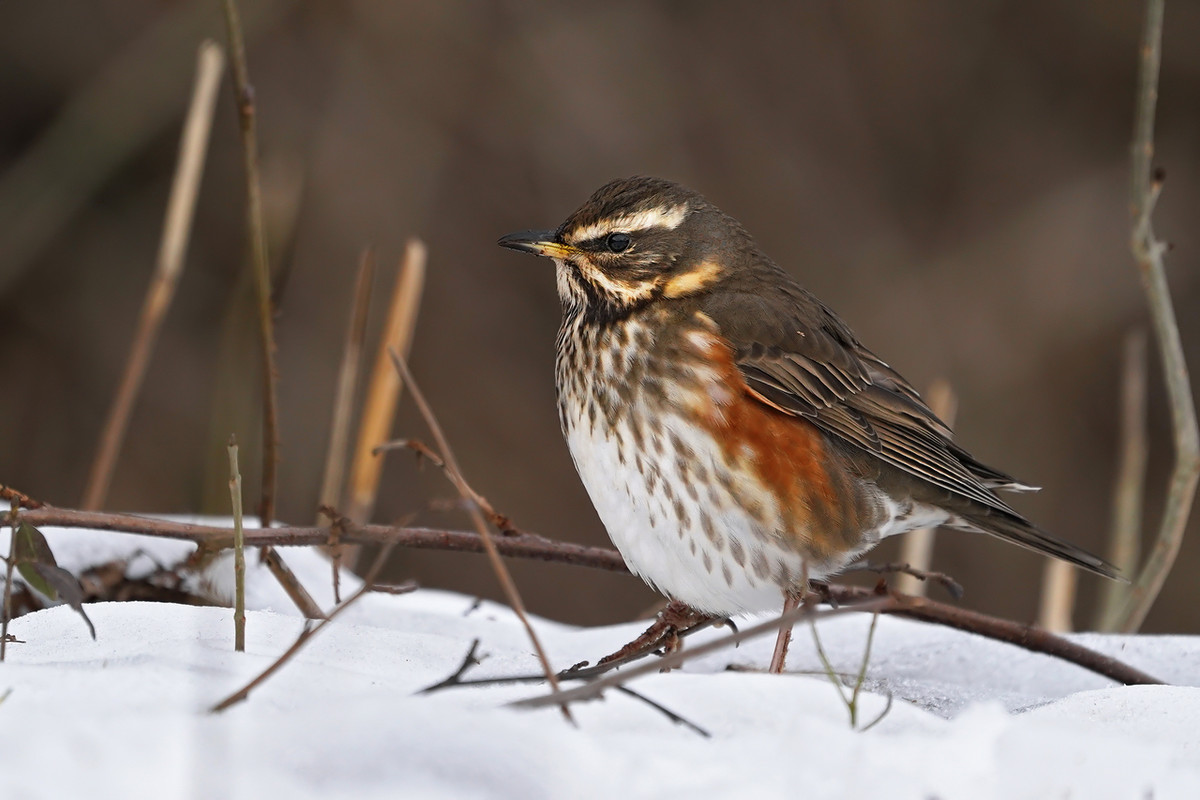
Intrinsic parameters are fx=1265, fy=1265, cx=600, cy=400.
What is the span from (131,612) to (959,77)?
6292 millimetres

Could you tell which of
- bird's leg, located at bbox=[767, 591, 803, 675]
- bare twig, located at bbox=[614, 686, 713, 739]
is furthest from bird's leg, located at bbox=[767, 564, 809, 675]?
bare twig, located at bbox=[614, 686, 713, 739]

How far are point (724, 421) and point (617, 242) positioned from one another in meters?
0.60

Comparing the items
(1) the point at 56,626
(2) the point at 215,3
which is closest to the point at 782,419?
(1) the point at 56,626

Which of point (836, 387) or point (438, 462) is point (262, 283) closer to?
point (438, 462)

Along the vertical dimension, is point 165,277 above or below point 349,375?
above

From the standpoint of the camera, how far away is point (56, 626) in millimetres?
2102

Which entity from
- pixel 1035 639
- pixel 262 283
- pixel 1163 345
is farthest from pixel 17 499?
pixel 1163 345

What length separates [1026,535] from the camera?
3289mm

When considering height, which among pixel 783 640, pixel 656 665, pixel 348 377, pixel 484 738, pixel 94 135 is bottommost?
pixel 783 640

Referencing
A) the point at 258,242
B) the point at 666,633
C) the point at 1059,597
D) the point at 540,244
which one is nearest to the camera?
the point at 666,633

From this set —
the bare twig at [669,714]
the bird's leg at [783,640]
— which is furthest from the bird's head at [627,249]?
the bare twig at [669,714]

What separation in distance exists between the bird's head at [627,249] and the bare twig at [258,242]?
59 centimetres

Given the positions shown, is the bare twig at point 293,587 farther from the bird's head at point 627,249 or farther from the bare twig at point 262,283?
the bird's head at point 627,249

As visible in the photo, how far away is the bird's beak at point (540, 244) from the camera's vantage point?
317 centimetres
